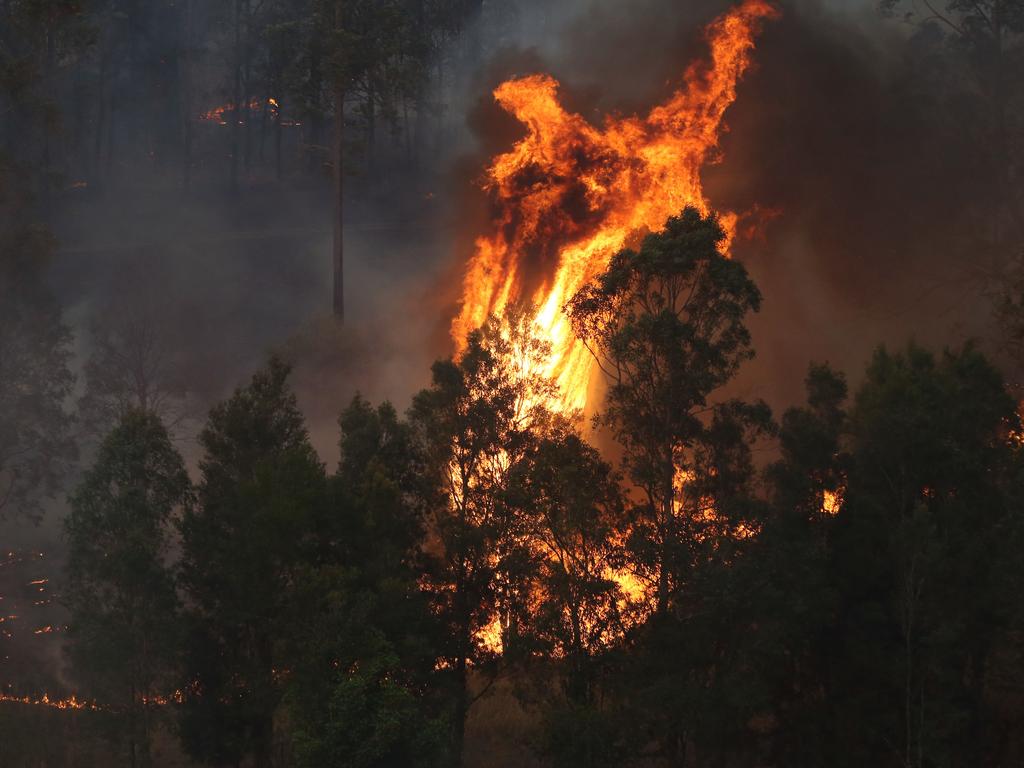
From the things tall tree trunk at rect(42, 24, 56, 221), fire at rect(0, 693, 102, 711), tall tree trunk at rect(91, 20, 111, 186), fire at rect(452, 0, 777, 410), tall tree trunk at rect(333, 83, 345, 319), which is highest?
tall tree trunk at rect(91, 20, 111, 186)

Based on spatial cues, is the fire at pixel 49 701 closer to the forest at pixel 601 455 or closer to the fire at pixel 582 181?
the forest at pixel 601 455

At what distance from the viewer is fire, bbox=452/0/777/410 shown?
36.5 metres

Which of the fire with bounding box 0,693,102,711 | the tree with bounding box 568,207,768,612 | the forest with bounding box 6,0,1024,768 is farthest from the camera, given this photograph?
the fire with bounding box 0,693,102,711

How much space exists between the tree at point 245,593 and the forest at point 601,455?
94 millimetres

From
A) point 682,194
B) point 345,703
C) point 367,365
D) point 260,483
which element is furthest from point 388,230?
point 345,703

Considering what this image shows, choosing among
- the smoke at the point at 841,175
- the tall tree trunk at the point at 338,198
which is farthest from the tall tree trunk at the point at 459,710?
the tall tree trunk at the point at 338,198

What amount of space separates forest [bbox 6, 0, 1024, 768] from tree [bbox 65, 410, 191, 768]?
0.09m

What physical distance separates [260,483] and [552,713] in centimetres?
823

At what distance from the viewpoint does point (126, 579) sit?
2475cm

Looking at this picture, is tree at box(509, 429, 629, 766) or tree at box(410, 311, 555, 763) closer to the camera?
tree at box(509, 429, 629, 766)

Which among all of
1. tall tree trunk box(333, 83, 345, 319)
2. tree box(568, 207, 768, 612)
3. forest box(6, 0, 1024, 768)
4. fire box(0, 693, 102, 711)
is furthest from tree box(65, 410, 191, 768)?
tall tree trunk box(333, 83, 345, 319)

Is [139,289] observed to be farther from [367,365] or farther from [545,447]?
[545,447]

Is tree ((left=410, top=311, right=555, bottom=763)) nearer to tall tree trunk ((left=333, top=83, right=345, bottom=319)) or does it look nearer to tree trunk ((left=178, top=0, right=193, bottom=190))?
tall tree trunk ((left=333, top=83, right=345, bottom=319))

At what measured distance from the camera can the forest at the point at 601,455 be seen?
24.5 metres
